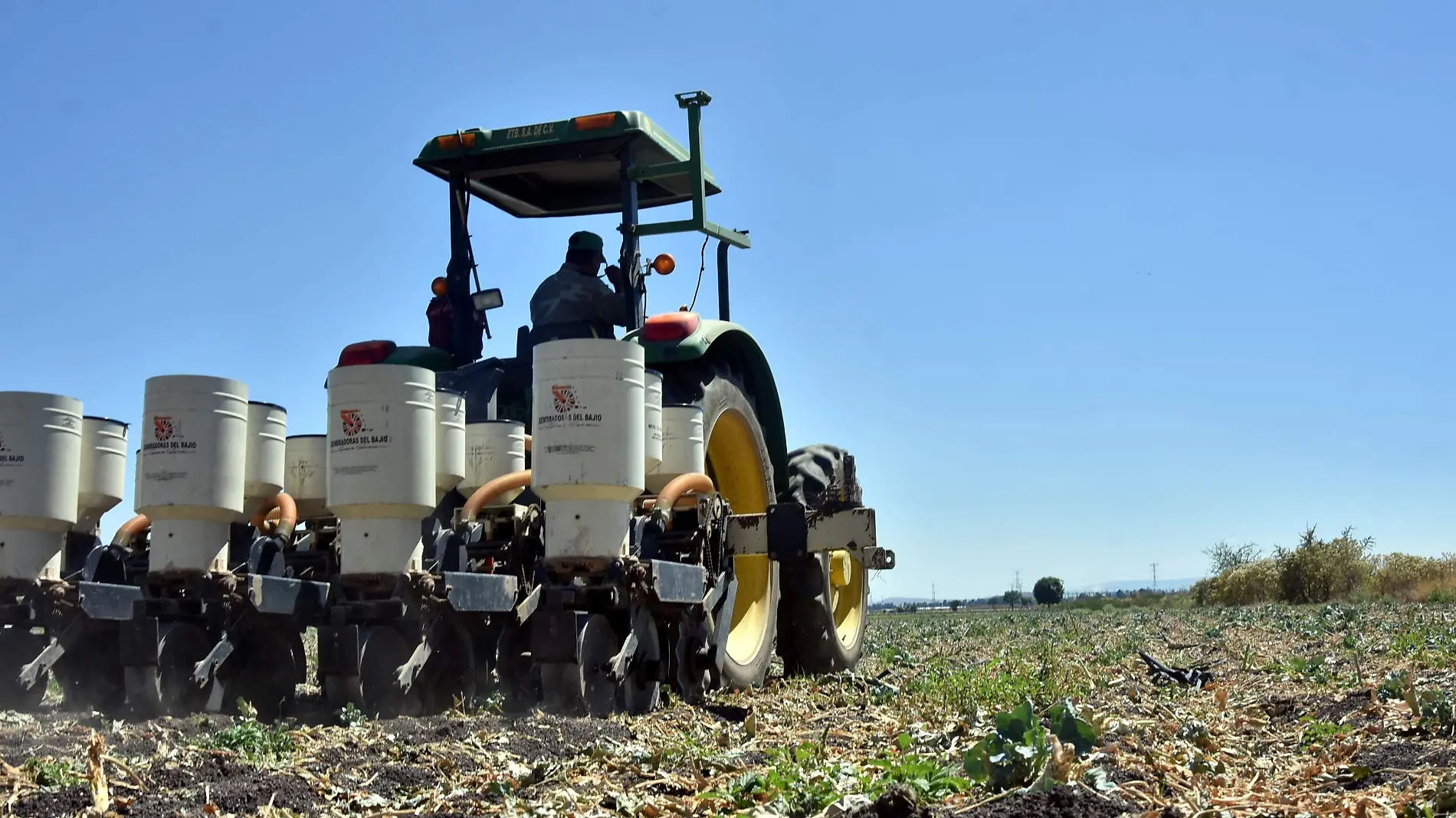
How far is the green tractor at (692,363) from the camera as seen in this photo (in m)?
7.00

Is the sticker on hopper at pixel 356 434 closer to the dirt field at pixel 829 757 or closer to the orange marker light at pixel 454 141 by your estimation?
the dirt field at pixel 829 757

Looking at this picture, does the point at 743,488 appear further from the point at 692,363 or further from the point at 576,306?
the point at 576,306

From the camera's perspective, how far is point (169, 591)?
17.9 ft

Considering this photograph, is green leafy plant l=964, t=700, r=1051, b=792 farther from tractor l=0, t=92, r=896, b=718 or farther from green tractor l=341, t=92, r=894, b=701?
green tractor l=341, t=92, r=894, b=701

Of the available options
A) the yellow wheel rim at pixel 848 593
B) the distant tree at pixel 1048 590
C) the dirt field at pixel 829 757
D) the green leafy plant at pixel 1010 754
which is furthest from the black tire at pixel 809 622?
the distant tree at pixel 1048 590

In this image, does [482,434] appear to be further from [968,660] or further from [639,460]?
[968,660]

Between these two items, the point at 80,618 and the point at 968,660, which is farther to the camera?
the point at 968,660

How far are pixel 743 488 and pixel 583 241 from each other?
1778 millimetres

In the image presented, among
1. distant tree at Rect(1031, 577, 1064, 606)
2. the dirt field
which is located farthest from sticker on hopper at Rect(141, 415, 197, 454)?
distant tree at Rect(1031, 577, 1064, 606)

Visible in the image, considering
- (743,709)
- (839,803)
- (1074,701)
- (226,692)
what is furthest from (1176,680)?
(226,692)

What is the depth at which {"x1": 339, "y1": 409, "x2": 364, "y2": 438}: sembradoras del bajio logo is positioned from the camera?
5.32 m

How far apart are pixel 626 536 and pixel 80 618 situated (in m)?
2.44

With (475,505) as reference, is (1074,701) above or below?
below

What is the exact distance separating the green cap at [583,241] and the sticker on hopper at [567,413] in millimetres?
2192
